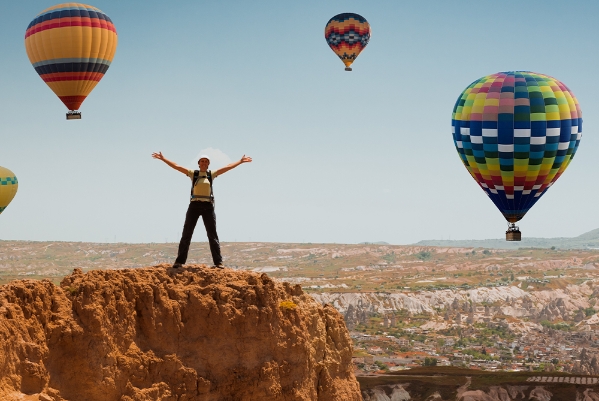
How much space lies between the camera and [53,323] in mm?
17016

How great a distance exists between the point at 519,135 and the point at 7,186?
49661mm

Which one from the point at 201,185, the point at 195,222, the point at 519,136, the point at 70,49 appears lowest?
the point at 195,222

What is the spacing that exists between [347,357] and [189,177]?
5.84m

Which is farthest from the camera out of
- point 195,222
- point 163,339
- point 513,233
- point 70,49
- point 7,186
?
point 7,186

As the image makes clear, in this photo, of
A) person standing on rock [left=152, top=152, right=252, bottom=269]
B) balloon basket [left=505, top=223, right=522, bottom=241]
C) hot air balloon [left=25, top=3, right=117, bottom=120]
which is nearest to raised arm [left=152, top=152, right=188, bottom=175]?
person standing on rock [left=152, top=152, right=252, bottom=269]

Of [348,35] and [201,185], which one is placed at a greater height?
[348,35]

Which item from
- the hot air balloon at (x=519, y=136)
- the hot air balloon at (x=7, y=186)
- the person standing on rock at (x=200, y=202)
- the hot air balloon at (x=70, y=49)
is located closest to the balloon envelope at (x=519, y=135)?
the hot air balloon at (x=519, y=136)

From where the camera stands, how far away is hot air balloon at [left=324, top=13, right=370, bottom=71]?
307 feet

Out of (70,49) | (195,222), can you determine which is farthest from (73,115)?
(195,222)

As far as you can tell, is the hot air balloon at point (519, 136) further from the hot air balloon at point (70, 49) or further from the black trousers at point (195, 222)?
the black trousers at point (195, 222)

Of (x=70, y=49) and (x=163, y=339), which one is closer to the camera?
(x=163, y=339)

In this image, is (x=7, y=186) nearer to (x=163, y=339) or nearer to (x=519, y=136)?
(x=519, y=136)

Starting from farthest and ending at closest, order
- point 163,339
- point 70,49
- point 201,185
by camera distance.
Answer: point 70,49 → point 201,185 → point 163,339

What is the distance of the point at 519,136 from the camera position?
4716 cm
